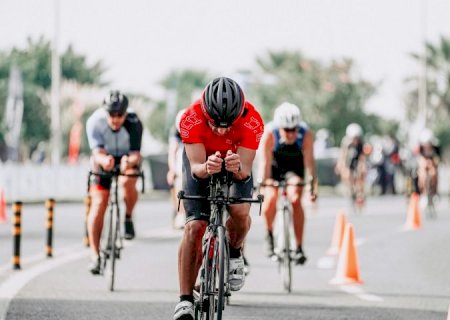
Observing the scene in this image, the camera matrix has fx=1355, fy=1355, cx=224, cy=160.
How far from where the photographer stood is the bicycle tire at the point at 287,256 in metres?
12.5

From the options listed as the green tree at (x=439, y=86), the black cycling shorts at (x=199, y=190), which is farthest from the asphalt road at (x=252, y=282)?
the green tree at (x=439, y=86)

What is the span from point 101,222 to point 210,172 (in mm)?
4443

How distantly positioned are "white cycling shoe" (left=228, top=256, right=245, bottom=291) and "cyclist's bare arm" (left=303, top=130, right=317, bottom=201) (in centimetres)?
386

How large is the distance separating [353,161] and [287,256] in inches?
611

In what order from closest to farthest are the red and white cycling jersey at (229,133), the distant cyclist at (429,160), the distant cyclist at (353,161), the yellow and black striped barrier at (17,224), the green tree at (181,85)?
the red and white cycling jersey at (229,133) → the yellow and black striped barrier at (17,224) → the distant cyclist at (429,160) → the distant cyclist at (353,161) → the green tree at (181,85)

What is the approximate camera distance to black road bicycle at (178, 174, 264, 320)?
27.7ft

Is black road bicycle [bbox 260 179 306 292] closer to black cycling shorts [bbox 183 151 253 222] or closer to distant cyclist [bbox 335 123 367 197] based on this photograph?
black cycling shorts [bbox 183 151 253 222]

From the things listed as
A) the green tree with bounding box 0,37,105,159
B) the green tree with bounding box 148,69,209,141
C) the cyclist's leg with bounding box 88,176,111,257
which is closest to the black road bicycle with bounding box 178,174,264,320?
the cyclist's leg with bounding box 88,176,111,257

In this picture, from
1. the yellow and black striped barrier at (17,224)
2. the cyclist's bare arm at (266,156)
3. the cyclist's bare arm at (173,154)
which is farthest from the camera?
the cyclist's bare arm at (173,154)

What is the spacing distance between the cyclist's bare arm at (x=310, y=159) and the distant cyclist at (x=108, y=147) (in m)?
1.62

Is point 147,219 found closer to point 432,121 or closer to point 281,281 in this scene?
point 281,281

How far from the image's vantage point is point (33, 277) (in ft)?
43.8

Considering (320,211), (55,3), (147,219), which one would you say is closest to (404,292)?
(147,219)

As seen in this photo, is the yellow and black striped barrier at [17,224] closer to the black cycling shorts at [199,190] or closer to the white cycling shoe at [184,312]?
the black cycling shorts at [199,190]
